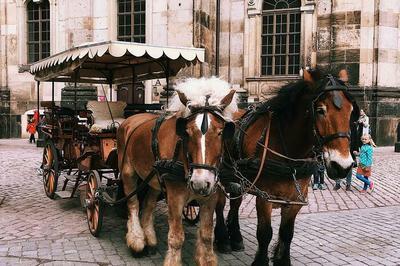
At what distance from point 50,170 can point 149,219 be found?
11.8ft

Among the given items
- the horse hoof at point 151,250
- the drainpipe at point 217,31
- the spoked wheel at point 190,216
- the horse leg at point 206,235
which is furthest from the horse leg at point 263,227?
the drainpipe at point 217,31

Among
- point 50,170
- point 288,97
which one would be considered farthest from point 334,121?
point 50,170

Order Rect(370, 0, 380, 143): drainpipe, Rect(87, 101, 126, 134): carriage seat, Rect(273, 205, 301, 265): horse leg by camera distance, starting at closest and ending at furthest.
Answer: Rect(273, 205, 301, 265): horse leg
Rect(87, 101, 126, 134): carriage seat
Rect(370, 0, 380, 143): drainpipe

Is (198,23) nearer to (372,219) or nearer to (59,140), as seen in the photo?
(59,140)

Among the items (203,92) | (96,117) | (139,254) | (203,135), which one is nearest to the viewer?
(203,135)

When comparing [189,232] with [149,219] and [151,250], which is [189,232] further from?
[151,250]

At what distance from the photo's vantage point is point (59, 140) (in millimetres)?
8586

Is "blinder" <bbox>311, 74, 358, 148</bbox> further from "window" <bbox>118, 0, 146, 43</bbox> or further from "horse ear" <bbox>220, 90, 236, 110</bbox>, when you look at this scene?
"window" <bbox>118, 0, 146, 43</bbox>

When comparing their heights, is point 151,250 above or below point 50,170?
below

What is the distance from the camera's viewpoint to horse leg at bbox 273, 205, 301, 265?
15.3 feet

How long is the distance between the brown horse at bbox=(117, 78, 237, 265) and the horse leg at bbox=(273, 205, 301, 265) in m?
0.79

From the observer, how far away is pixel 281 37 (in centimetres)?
2122

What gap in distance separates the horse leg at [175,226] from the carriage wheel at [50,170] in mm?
4422

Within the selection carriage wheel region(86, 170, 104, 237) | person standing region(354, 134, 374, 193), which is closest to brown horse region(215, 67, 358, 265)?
carriage wheel region(86, 170, 104, 237)
